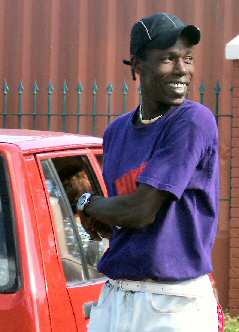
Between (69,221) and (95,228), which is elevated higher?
(95,228)

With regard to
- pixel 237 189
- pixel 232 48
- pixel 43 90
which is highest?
pixel 232 48

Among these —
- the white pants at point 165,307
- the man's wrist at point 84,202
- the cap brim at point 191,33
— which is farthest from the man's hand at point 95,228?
the cap brim at point 191,33

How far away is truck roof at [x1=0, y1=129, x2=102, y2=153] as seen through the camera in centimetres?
327

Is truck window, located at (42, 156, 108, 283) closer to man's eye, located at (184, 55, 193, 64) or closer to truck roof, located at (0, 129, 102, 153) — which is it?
truck roof, located at (0, 129, 102, 153)

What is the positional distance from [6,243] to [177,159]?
90 cm

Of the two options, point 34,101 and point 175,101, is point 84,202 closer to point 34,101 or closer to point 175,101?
point 175,101

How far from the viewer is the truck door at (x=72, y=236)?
3.13 m

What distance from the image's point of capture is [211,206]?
8.09 ft

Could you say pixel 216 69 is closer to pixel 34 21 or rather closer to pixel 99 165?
pixel 34 21

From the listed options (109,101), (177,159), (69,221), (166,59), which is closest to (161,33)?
(166,59)

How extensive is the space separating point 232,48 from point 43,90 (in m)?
2.18

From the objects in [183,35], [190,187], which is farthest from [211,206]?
[183,35]

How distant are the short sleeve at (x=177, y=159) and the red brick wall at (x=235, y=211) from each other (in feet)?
16.9

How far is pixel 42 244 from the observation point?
303 cm
